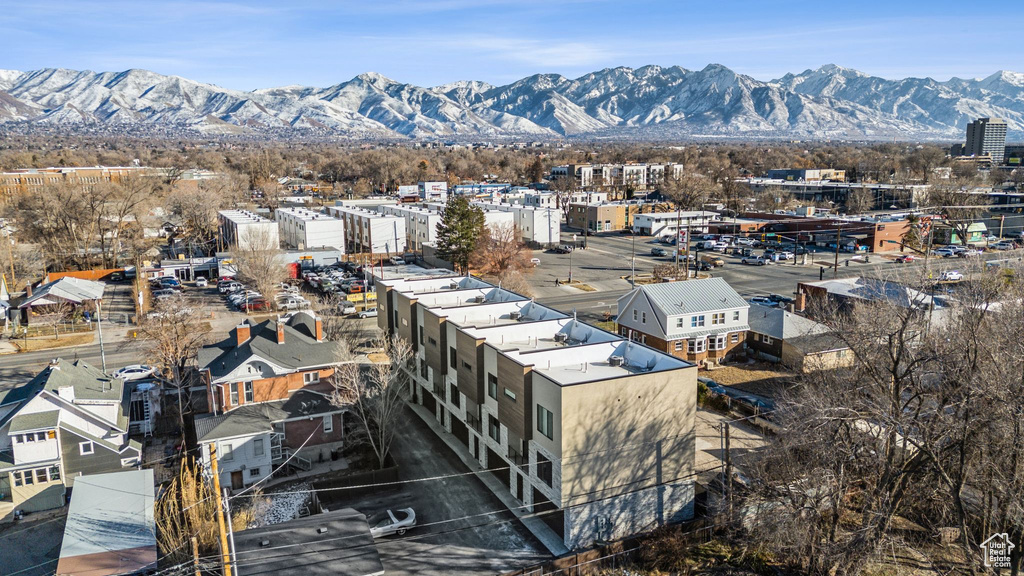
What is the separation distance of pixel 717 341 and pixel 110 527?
98.4ft

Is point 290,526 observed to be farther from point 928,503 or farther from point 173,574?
point 928,503

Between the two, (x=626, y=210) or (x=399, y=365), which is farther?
(x=626, y=210)

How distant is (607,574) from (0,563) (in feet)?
59.9

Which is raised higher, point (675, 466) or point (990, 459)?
point (990, 459)

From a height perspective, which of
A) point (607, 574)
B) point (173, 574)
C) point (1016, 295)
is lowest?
point (607, 574)

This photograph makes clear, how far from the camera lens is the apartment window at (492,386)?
80.7 ft

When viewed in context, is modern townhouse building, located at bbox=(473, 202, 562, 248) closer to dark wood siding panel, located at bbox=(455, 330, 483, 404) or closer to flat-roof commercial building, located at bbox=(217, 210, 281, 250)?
flat-roof commercial building, located at bbox=(217, 210, 281, 250)

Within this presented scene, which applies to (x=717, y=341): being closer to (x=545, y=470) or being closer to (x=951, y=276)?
(x=545, y=470)

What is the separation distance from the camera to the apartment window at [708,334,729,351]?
38.1 meters

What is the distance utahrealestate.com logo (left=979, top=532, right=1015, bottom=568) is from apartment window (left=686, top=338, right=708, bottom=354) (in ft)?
63.1

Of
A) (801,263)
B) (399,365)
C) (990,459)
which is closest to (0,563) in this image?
(399,365)

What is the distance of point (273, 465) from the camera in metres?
25.7

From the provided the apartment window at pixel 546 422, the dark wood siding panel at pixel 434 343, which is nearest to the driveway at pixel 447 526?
the apartment window at pixel 546 422

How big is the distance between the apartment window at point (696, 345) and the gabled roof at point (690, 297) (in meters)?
1.62
